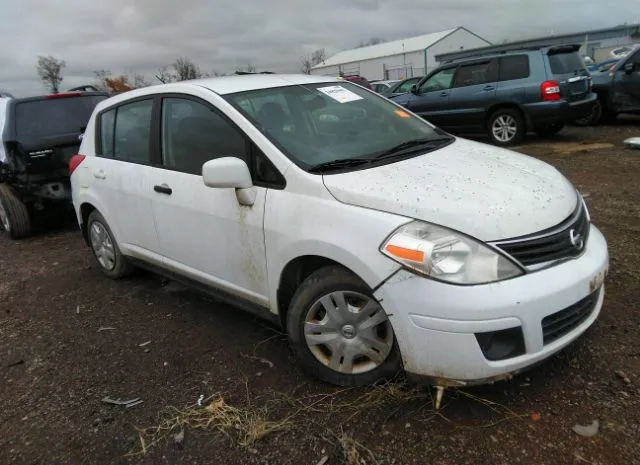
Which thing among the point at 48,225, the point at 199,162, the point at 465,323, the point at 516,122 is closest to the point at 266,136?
the point at 199,162

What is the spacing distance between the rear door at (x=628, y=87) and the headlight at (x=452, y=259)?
9.62 meters

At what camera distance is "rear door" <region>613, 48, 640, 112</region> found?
985 cm

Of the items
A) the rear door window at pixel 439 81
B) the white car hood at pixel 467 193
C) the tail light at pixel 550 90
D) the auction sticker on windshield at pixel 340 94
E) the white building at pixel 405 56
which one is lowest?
the white car hood at pixel 467 193

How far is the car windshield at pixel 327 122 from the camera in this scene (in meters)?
2.94

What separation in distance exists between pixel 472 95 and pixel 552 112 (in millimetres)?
1492

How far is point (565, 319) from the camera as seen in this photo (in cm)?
236

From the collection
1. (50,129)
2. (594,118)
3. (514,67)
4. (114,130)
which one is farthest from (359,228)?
(594,118)

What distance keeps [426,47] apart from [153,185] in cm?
5696

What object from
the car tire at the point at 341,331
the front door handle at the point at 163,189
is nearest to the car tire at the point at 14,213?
the front door handle at the point at 163,189

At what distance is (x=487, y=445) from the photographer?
2248 mm

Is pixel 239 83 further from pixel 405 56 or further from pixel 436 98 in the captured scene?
pixel 405 56

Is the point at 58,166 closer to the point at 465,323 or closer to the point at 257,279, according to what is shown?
the point at 257,279

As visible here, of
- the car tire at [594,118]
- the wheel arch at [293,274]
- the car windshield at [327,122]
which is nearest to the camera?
the wheel arch at [293,274]

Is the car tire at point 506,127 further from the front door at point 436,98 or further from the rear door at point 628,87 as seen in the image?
the rear door at point 628,87
